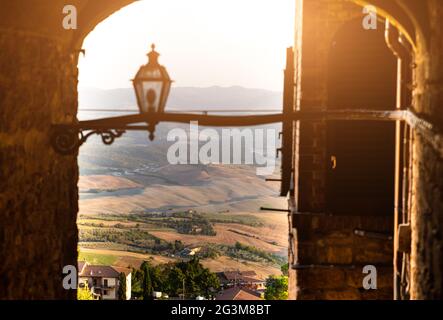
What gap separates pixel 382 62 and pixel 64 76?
5751mm

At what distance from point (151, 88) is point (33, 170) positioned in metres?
1.16

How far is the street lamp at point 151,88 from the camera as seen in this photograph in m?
5.46

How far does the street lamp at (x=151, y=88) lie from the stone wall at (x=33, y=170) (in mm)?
877

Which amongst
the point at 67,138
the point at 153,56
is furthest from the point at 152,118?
the point at 67,138

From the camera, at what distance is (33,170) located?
566cm

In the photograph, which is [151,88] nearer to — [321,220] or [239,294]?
[321,220]

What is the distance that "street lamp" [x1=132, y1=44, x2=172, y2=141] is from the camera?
17.9ft

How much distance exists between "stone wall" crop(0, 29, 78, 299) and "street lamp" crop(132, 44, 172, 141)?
2.88 ft

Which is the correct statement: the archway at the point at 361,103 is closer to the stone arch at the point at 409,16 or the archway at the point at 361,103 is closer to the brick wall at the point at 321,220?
the brick wall at the point at 321,220

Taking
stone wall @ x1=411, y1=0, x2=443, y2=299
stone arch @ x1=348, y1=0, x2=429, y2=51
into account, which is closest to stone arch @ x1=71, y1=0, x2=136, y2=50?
stone arch @ x1=348, y1=0, x2=429, y2=51

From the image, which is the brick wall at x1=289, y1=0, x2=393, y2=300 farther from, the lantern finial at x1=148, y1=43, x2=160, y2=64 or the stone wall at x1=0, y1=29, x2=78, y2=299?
the lantern finial at x1=148, y1=43, x2=160, y2=64

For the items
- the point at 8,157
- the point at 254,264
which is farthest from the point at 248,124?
the point at 254,264
